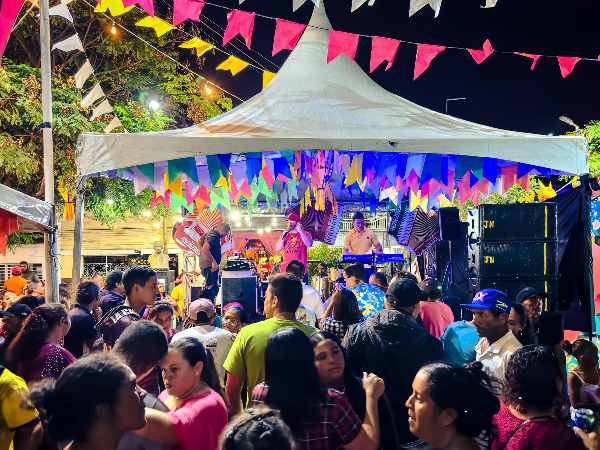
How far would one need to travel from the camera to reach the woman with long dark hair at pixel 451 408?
235 centimetres

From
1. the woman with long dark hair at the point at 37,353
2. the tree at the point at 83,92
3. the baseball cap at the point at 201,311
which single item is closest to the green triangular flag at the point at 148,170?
the baseball cap at the point at 201,311

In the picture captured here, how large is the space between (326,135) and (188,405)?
12.3 ft

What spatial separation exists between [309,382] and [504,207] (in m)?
5.41

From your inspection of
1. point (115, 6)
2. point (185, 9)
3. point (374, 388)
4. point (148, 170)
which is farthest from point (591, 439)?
point (115, 6)

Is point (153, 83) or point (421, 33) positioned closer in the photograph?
point (153, 83)

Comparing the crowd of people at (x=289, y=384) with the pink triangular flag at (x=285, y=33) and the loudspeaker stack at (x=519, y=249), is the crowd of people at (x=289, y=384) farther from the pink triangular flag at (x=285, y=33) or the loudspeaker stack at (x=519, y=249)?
the pink triangular flag at (x=285, y=33)

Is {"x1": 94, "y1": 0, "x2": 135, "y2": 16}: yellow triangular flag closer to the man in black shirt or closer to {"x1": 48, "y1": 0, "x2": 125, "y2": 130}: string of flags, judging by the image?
{"x1": 48, "y1": 0, "x2": 125, "y2": 130}: string of flags

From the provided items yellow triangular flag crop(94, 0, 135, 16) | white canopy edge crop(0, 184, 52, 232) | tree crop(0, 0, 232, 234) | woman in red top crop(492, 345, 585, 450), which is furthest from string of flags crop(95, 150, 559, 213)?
tree crop(0, 0, 232, 234)

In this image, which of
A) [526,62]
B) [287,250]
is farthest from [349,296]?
[526,62]

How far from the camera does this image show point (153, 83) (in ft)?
49.3

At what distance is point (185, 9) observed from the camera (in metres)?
6.48

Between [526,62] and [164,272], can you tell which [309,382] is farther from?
[526,62]

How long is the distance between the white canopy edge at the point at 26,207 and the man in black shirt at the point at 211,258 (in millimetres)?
2946

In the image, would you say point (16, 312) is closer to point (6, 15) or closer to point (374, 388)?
point (6, 15)
